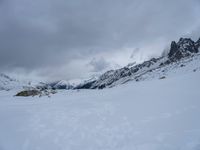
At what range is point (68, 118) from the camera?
14.6 m

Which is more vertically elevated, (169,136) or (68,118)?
(68,118)

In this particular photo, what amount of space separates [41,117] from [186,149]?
962 cm

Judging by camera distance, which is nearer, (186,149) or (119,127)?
(186,149)

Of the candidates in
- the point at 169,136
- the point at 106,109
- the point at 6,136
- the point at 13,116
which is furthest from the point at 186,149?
the point at 13,116

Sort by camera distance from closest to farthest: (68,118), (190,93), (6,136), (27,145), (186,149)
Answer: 1. (186,149)
2. (27,145)
3. (6,136)
4. (68,118)
5. (190,93)

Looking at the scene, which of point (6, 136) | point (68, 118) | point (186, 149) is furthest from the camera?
point (68, 118)

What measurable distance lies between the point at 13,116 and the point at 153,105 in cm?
989

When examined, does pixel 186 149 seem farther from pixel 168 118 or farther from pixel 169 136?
pixel 168 118

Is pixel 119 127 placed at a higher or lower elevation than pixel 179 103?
lower

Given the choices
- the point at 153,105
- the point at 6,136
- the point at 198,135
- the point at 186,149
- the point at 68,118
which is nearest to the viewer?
the point at 186,149

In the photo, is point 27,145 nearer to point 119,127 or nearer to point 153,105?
point 119,127

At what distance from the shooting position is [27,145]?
35.4 feet

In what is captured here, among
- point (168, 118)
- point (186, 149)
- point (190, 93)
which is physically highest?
point (190, 93)

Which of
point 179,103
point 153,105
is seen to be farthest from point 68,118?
point 179,103
